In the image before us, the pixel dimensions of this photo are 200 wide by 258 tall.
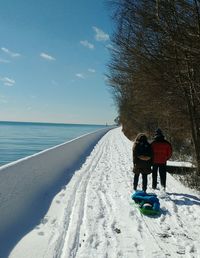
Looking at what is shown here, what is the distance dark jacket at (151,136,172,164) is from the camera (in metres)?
10.4

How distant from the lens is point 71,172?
48.1 ft

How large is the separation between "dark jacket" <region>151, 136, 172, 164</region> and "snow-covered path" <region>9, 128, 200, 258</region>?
0.91 meters

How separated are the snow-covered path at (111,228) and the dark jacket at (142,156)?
0.72 metres

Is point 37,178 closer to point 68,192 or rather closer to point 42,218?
point 68,192

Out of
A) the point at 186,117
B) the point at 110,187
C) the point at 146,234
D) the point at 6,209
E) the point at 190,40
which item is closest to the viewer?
the point at 146,234

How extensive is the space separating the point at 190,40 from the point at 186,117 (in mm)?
6604

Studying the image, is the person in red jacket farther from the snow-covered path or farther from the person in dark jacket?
the snow-covered path

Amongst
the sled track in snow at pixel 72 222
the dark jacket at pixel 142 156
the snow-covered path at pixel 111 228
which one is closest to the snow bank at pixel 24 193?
the snow-covered path at pixel 111 228

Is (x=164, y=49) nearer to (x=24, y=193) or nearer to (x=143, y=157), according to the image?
(x=143, y=157)

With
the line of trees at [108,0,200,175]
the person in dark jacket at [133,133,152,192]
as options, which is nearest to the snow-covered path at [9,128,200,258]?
the person in dark jacket at [133,133,152,192]

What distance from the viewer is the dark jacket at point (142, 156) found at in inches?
393

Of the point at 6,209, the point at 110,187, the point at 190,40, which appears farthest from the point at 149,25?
the point at 6,209

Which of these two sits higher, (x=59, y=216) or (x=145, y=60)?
(x=145, y=60)

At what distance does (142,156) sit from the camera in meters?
9.97
